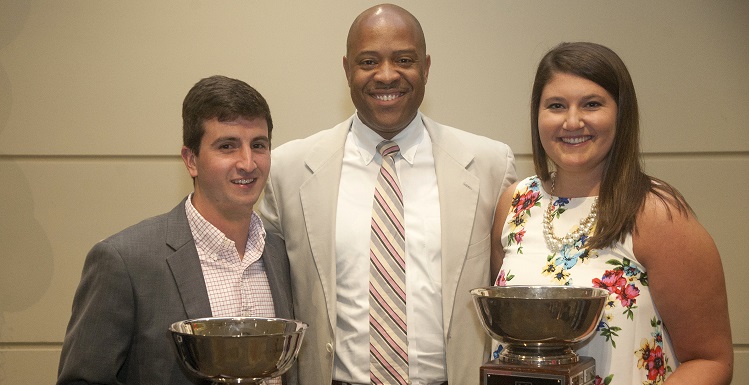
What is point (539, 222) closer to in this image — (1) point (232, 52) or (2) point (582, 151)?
(2) point (582, 151)

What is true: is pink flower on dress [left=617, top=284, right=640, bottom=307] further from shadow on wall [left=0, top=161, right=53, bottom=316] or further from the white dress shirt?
shadow on wall [left=0, top=161, right=53, bottom=316]

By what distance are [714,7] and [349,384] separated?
2119 mm

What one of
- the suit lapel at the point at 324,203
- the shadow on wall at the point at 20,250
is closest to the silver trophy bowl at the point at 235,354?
the suit lapel at the point at 324,203

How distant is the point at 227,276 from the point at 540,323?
0.78 meters

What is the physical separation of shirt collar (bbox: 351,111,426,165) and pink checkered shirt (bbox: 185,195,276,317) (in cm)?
62

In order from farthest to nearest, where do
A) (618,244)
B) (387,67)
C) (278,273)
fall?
(387,67), (278,273), (618,244)

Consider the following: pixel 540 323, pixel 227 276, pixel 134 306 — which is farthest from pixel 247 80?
pixel 540 323

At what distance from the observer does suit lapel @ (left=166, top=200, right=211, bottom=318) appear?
1.87 metres

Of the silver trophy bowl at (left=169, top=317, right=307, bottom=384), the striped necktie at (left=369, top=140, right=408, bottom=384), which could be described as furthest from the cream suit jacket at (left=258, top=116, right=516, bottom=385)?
the silver trophy bowl at (left=169, top=317, right=307, bottom=384)

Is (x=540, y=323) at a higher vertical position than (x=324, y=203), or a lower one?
lower

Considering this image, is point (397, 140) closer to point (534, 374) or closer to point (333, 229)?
point (333, 229)

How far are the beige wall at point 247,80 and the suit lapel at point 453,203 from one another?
767mm

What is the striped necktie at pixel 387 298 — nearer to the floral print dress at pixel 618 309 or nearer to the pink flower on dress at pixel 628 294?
the floral print dress at pixel 618 309

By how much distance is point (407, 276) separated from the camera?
2352 mm
